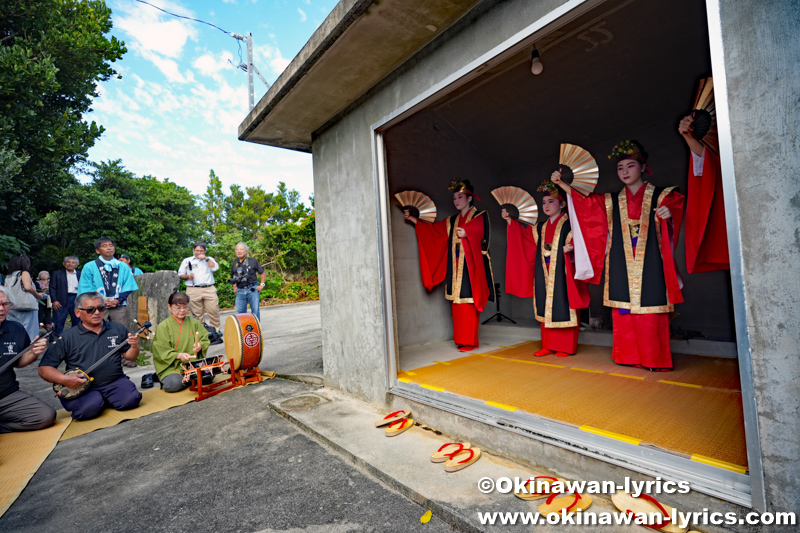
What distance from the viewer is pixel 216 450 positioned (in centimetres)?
303

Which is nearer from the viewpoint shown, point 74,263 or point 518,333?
point 518,333

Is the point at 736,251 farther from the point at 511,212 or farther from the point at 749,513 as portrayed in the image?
the point at 511,212

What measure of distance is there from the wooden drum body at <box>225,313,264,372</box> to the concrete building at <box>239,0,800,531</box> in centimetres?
110

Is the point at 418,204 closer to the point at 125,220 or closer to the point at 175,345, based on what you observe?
the point at 175,345

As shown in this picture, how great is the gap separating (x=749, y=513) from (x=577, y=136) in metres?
5.38

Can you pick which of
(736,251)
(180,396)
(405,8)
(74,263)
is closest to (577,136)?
(405,8)

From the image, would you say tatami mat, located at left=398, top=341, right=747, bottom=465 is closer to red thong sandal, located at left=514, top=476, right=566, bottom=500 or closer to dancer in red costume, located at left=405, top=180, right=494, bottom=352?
red thong sandal, located at left=514, top=476, right=566, bottom=500

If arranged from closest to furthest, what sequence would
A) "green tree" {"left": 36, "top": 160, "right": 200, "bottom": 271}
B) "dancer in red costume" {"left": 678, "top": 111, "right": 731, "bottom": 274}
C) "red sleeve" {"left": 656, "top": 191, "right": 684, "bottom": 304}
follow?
"dancer in red costume" {"left": 678, "top": 111, "right": 731, "bottom": 274} < "red sleeve" {"left": 656, "top": 191, "right": 684, "bottom": 304} < "green tree" {"left": 36, "top": 160, "right": 200, "bottom": 271}

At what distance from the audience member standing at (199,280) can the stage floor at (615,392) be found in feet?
13.3

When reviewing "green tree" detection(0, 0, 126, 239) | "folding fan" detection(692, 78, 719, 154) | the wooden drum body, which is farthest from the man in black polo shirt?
"green tree" detection(0, 0, 126, 239)

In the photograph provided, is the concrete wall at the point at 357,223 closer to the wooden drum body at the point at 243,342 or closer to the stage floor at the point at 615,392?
the stage floor at the point at 615,392

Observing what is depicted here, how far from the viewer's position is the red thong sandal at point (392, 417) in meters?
3.11

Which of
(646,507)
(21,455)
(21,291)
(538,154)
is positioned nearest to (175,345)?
(21,455)

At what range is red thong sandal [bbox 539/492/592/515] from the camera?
1.83m
